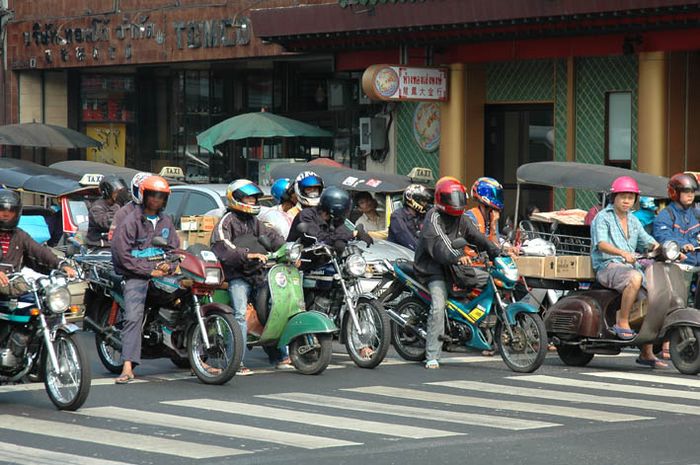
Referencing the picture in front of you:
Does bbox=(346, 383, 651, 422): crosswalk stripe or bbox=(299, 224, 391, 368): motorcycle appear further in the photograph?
bbox=(299, 224, 391, 368): motorcycle

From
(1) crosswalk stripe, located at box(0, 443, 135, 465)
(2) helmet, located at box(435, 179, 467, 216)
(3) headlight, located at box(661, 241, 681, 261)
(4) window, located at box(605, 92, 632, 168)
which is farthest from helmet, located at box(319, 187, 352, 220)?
(4) window, located at box(605, 92, 632, 168)

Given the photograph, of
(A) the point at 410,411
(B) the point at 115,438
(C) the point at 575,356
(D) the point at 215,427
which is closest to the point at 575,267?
(C) the point at 575,356

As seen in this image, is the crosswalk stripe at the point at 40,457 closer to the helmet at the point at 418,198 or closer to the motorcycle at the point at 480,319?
the motorcycle at the point at 480,319

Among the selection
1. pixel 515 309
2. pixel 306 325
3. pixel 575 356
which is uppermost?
pixel 515 309

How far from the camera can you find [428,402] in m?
11.7

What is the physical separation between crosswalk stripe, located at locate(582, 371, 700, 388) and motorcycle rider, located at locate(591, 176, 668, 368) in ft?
1.16

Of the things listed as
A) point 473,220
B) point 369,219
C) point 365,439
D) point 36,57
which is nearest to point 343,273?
point 473,220

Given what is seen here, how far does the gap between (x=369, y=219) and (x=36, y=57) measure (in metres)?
16.5

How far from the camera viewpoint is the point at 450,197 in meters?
14.0

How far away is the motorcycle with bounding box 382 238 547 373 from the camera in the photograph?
1348cm

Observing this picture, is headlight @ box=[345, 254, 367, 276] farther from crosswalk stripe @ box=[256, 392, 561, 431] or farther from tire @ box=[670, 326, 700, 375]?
tire @ box=[670, 326, 700, 375]

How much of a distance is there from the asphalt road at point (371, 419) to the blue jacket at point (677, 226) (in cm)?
134

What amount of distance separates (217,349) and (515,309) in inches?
109

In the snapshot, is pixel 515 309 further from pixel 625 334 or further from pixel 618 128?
pixel 618 128
